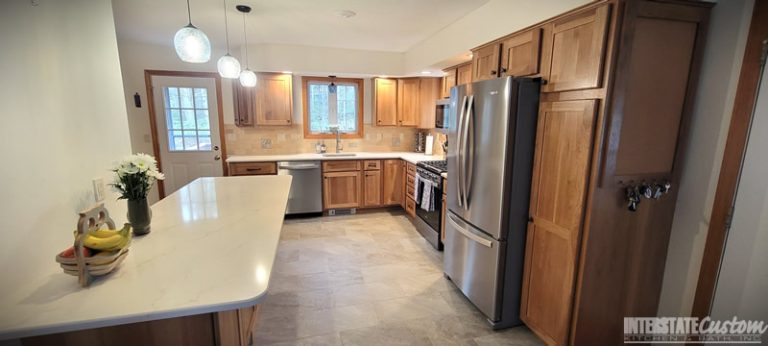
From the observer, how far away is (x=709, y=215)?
1.54m

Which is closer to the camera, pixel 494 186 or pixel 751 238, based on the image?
pixel 751 238

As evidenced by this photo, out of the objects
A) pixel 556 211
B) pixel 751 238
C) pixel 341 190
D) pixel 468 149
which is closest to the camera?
pixel 751 238

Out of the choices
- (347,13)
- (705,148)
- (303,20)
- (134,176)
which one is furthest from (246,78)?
(705,148)

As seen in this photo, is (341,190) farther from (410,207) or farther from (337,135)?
(410,207)

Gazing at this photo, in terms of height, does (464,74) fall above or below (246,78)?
above

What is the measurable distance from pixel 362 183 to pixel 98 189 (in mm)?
3171

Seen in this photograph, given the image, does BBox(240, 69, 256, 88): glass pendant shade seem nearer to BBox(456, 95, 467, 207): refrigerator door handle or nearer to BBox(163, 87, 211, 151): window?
BBox(163, 87, 211, 151): window

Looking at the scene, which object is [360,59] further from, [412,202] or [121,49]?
[121,49]

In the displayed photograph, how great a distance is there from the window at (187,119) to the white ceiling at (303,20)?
664 millimetres

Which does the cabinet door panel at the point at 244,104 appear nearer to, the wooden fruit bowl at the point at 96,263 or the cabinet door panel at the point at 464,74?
the cabinet door panel at the point at 464,74

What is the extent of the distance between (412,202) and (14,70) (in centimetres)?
358

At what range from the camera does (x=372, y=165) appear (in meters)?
4.44

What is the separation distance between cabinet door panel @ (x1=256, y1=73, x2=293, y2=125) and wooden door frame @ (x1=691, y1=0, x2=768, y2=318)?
164 inches

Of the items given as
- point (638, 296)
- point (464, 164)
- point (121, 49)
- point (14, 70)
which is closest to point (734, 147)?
point (638, 296)
